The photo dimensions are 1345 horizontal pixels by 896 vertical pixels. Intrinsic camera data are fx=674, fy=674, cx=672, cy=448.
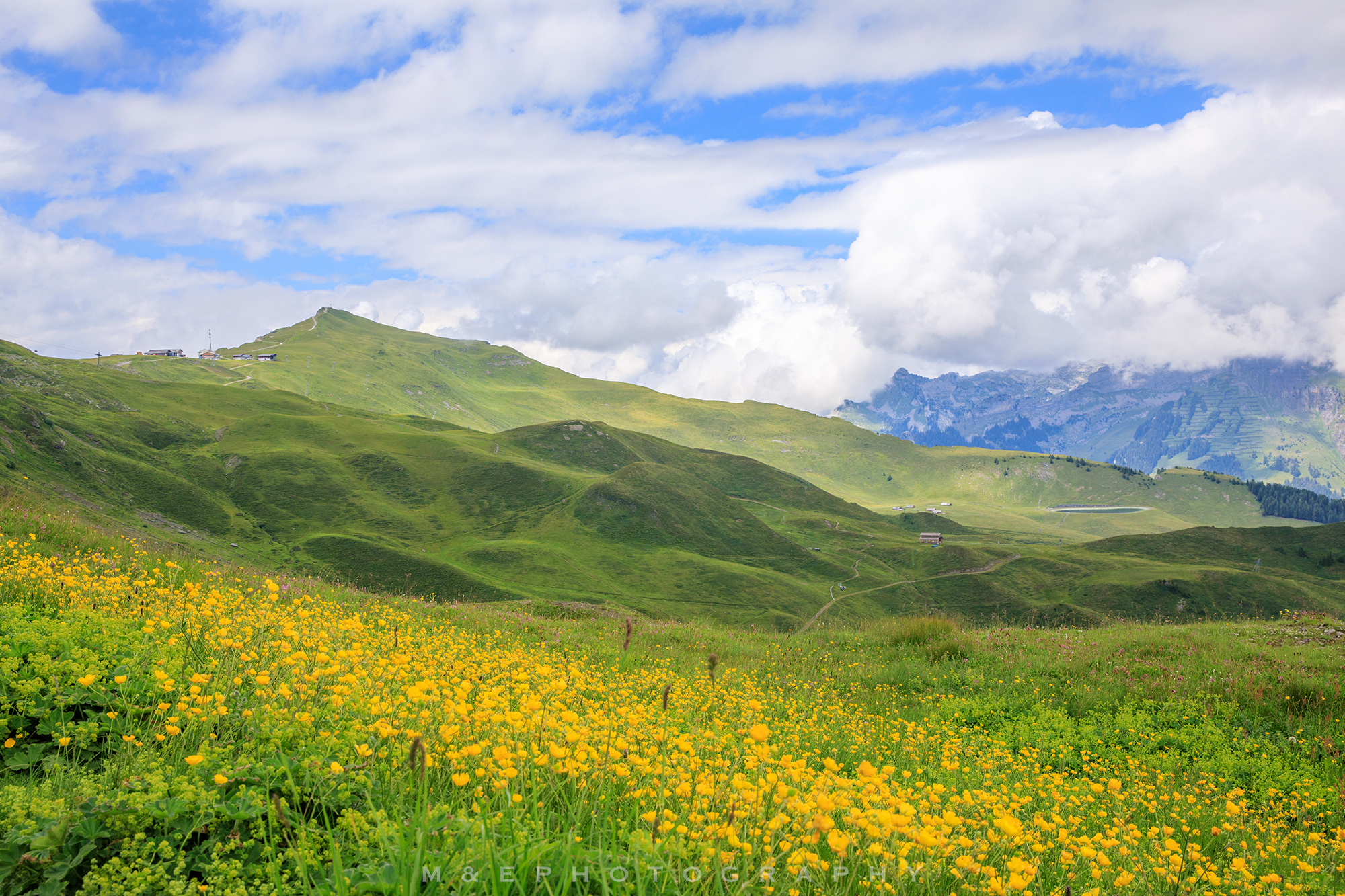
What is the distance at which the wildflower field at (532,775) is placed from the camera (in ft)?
12.2

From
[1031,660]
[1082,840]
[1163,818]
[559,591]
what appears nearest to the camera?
[1082,840]

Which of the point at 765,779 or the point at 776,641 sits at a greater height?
the point at 765,779

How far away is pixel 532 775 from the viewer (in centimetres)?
472

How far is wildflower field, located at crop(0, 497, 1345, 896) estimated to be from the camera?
3.71 meters

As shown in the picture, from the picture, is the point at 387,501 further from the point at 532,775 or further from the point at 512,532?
the point at 532,775

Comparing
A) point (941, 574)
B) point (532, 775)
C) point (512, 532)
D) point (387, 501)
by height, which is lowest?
point (941, 574)

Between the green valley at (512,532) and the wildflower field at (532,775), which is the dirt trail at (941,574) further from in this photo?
the wildflower field at (532,775)

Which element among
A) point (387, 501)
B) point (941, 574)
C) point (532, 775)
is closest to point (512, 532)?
point (387, 501)

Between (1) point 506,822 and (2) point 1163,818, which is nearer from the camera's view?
(1) point 506,822

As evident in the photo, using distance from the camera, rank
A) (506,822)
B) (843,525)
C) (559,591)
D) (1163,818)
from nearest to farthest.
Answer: (506,822) < (1163,818) < (559,591) < (843,525)

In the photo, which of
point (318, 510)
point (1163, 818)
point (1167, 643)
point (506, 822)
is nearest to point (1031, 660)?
point (1167, 643)

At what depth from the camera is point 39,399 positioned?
9306 centimetres

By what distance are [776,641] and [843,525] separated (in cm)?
14975

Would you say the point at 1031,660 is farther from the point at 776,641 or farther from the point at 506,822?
the point at 506,822
